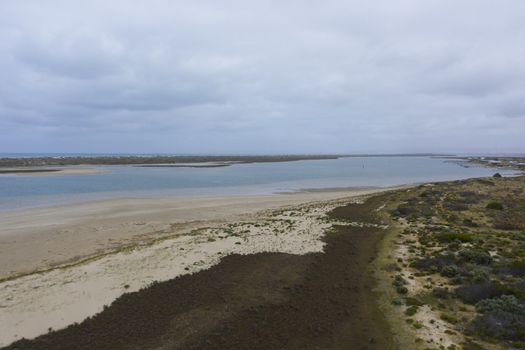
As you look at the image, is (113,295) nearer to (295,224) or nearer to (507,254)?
(295,224)

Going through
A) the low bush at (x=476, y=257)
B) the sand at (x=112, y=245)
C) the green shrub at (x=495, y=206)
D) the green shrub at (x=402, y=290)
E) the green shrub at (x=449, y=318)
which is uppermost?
the green shrub at (x=495, y=206)

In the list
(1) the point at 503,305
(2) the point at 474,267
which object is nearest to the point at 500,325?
(1) the point at 503,305

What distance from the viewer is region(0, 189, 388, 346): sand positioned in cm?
1203

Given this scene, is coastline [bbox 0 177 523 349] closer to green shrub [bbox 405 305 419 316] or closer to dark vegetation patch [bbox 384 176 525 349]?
green shrub [bbox 405 305 419 316]

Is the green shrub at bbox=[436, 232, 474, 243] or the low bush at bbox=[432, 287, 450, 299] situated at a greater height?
the green shrub at bbox=[436, 232, 474, 243]

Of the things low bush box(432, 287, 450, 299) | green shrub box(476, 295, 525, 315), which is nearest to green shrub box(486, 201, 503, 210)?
low bush box(432, 287, 450, 299)

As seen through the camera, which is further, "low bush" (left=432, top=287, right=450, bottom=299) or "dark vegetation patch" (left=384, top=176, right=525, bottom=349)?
"low bush" (left=432, top=287, right=450, bottom=299)

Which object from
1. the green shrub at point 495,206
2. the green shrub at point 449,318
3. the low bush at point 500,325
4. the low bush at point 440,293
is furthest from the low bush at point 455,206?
the green shrub at point 449,318

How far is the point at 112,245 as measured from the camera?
67.1 ft

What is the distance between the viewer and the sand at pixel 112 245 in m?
12.0

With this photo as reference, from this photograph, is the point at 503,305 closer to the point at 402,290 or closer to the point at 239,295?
the point at 402,290

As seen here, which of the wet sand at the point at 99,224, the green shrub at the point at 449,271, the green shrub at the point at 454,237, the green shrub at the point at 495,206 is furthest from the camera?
the green shrub at the point at 495,206

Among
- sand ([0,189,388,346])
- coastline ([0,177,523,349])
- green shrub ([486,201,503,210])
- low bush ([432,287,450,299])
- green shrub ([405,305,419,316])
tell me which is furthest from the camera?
green shrub ([486,201,503,210])

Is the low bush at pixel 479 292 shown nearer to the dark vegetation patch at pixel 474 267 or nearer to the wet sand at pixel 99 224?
the dark vegetation patch at pixel 474 267
